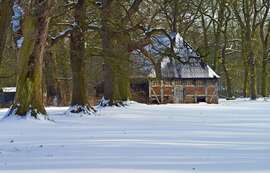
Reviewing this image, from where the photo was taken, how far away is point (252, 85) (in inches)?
2196

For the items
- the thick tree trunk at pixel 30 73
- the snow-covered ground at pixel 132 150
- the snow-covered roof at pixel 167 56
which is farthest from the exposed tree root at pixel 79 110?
the snow-covered ground at pixel 132 150

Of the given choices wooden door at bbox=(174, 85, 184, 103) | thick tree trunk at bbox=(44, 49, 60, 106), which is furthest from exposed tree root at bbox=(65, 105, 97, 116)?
wooden door at bbox=(174, 85, 184, 103)

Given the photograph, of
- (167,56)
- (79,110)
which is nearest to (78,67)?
(79,110)

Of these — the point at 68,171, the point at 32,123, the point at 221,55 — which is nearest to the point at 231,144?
the point at 68,171

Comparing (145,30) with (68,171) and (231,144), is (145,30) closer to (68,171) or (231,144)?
(231,144)

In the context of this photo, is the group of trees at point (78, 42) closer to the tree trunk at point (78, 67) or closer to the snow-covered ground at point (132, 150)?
the tree trunk at point (78, 67)

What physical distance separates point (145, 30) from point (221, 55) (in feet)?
111

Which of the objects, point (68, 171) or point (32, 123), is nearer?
point (68, 171)

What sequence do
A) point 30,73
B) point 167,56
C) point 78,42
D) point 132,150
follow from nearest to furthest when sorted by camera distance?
point 132,150 < point 30,73 < point 78,42 < point 167,56

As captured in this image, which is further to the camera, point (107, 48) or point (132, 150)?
point (107, 48)

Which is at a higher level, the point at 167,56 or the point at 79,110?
the point at 167,56

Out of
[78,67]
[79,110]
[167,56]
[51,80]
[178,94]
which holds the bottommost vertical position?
[79,110]

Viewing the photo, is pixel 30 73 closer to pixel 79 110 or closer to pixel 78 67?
pixel 79 110

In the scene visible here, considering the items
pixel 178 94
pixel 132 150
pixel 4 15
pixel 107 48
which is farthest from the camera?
pixel 178 94
